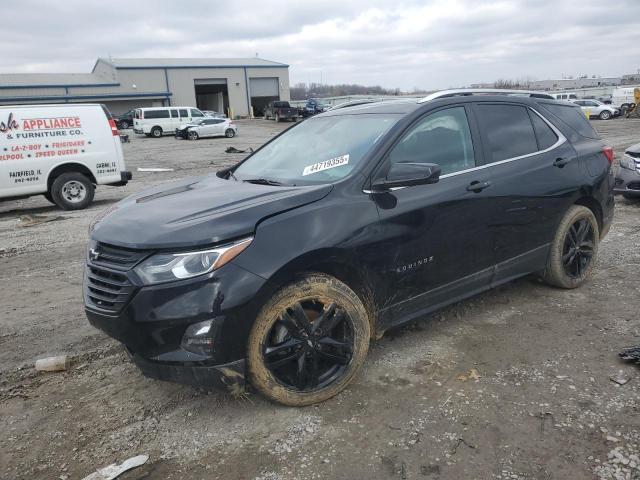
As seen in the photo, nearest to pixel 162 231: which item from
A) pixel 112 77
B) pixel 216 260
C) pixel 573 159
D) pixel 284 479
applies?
pixel 216 260

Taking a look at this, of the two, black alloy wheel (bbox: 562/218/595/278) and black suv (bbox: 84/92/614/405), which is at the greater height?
black suv (bbox: 84/92/614/405)

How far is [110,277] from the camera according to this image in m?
2.83

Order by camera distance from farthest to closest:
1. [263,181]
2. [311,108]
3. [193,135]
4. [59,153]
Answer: [311,108], [193,135], [59,153], [263,181]

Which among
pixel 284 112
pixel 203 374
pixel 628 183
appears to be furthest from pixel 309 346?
pixel 284 112

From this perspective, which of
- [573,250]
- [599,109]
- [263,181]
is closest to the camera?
[263,181]

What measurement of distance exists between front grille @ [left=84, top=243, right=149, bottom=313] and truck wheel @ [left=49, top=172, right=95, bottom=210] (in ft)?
26.7

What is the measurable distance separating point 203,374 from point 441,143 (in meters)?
2.31

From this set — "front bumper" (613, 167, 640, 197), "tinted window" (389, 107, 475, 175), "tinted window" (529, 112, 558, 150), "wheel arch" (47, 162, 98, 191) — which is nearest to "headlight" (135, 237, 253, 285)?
"tinted window" (389, 107, 475, 175)

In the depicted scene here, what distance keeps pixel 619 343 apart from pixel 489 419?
5.01ft

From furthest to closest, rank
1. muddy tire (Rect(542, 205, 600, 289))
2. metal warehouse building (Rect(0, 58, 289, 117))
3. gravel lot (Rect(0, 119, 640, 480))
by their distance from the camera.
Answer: metal warehouse building (Rect(0, 58, 289, 117))
muddy tire (Rect(542, 205, 600, 289))
gravel lot (Rect(0, 119, 640, 480))

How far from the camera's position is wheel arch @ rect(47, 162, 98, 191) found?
1012 cm

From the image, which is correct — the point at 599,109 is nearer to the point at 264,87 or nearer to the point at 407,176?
the point at 264,87

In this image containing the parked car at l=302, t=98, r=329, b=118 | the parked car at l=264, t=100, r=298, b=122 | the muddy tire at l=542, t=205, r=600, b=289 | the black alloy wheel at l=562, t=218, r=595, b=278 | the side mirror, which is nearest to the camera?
the side mirror

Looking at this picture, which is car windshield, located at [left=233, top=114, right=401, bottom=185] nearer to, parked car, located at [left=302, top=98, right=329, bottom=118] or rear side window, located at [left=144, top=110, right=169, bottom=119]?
rear side window, located at [left=144, top=110, right=169, bottom=119]
